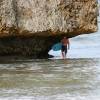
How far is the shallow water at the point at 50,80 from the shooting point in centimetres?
1321

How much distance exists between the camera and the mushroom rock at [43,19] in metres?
22.3

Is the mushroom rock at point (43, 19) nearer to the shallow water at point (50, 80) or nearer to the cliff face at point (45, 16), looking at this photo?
the cliff face at point (45, 16)

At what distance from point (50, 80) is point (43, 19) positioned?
6.95m

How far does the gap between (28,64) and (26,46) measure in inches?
123

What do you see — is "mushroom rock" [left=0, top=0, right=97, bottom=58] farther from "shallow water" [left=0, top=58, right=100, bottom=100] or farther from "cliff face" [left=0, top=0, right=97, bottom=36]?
"shallow water" [left=0, top=58, right=100, bottom=100]

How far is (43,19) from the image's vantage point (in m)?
22.6

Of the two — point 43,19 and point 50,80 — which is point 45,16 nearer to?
point 43,19

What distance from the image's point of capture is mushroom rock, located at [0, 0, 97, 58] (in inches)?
877

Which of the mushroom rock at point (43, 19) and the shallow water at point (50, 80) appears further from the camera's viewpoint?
the mushroom rock at point (43, 19)

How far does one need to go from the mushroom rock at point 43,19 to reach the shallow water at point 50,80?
1.50 meters

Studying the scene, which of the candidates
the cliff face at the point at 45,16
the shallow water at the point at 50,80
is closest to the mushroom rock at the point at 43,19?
the cliff face at the point at 45,16

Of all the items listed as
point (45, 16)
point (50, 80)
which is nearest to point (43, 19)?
point (45, 16)

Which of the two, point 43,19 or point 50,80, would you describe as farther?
point 43,19

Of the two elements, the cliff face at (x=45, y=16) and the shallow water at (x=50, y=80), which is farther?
the cliff face at (x=45, y=16)
